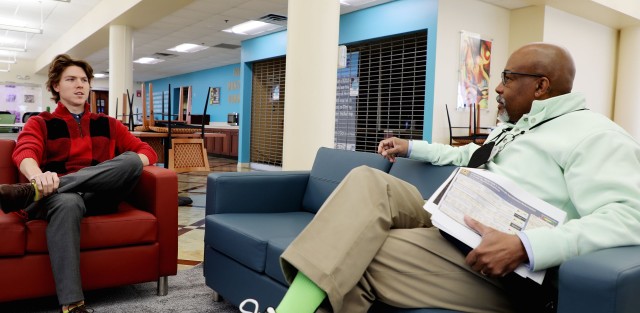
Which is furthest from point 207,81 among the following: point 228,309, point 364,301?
point 364,301

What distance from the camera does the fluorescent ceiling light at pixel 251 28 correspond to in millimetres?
8062

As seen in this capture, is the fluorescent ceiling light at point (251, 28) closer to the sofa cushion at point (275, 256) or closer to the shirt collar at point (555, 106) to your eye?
the sofa cushion at point (275, 256)

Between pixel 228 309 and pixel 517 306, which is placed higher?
pixel 517 306

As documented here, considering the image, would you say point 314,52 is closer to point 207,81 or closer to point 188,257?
point 188,257

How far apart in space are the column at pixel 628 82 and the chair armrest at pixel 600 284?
7776 mm

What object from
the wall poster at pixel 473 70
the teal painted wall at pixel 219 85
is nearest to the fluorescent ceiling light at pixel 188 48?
the teal painted wall at pixel 219 85

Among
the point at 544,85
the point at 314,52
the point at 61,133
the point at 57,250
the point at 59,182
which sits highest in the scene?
the point at 314,52

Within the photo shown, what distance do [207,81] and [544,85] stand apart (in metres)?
12.7

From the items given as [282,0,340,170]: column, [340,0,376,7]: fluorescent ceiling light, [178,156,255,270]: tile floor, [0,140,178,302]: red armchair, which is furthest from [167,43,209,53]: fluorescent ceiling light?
[0,140,178,302]: red armchair

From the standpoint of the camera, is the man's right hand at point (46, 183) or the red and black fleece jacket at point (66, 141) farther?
the red and black fleece jacket at point (66, 141)

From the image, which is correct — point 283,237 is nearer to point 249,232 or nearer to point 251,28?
point 249,232

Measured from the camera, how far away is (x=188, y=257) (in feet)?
9.01

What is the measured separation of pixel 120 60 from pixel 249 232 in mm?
7152

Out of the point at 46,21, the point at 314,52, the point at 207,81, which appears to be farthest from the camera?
the point at 207,81
